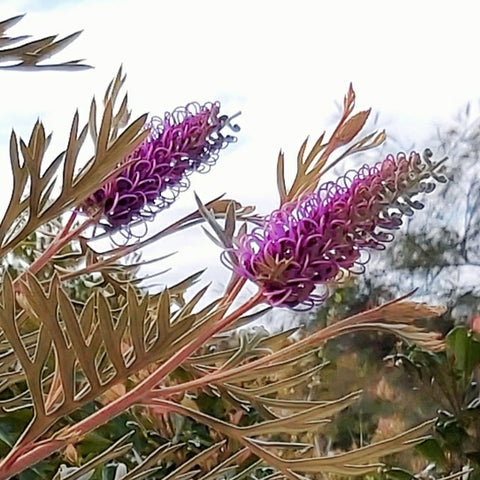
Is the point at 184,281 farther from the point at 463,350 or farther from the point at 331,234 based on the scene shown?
the point at 463,350

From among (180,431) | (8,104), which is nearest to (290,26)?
(8,104)

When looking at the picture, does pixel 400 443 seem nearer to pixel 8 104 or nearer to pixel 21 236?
pixel 21 236

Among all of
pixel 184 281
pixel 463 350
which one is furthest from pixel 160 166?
pixel 463 350

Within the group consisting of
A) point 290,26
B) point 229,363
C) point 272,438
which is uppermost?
point 290,26

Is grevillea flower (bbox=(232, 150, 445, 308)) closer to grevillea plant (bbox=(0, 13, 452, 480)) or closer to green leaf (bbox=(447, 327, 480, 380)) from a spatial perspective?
grevillea plant (bbox=(0, 13, 452, 480))

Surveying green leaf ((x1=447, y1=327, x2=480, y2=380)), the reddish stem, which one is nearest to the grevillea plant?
the reddish stem

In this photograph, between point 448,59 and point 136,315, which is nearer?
point 136,315

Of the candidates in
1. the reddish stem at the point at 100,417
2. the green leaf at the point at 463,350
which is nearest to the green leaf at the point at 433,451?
the green leaf at the point at 463,350
